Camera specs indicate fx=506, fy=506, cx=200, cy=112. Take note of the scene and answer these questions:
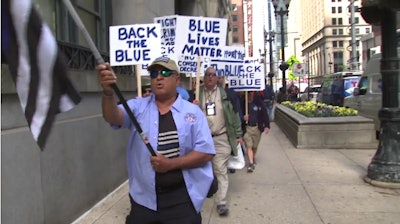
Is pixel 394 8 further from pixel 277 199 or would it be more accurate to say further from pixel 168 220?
pixel 168 220

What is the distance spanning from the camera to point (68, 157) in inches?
229

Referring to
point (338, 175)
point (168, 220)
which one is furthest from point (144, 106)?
point (338, 175)

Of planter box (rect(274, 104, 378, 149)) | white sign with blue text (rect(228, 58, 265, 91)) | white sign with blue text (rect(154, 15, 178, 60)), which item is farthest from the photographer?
planter box (rect(274, 104, 378, 149))

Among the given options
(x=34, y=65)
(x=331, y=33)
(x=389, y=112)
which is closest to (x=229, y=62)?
(x=389, y=112)

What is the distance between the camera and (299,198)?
7.06 m

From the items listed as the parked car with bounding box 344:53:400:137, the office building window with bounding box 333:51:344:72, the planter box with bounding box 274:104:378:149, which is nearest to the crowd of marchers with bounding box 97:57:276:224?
the planter box with bounding box 274:104:378:149

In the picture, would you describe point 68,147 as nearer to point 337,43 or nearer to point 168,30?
point 168,30

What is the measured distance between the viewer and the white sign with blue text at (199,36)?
7.39 metres

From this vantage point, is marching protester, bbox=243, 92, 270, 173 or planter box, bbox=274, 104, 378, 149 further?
planter box, bbox=274, 104, 378, 149

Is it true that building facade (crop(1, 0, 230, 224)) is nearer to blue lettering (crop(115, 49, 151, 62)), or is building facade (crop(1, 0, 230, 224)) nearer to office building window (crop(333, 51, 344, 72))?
blue lettering (crop(115, 49, 151, 62))

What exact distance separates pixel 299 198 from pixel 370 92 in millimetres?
8948

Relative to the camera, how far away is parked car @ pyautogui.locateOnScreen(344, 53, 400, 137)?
1434cm

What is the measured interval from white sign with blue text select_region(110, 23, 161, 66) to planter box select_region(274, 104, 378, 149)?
6739 millimetres

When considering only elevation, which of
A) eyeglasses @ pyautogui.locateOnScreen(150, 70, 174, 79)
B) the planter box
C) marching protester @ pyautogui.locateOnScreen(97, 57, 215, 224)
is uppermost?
eyeglasses @ pyautogui.locateOnScreen(150, 70, 174, 79)
